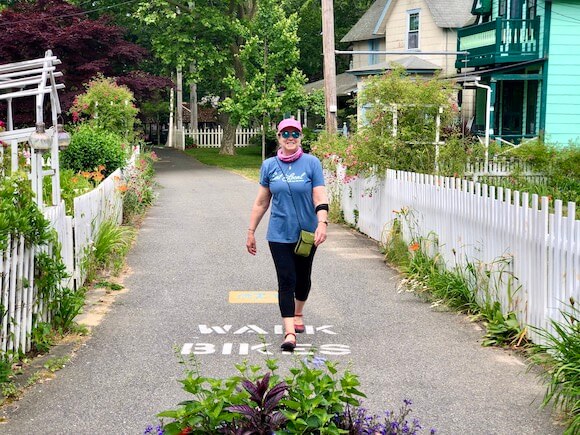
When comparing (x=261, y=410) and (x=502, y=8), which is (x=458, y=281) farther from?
(x=502, y=8)

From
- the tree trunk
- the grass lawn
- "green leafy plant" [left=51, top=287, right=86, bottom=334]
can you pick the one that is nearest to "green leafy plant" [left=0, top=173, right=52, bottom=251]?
"green leafy plant" [left=51, top=287, right=86, bottom=334]

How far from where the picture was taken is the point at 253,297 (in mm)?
9914

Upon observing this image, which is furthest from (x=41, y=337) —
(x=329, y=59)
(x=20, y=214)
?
(x=329, y=59)

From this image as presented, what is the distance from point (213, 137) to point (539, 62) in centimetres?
3514

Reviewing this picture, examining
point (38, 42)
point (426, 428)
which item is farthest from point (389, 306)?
point (38, 42)

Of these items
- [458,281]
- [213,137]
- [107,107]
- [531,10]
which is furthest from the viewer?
[213,137]

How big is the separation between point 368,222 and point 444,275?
544 centimetres

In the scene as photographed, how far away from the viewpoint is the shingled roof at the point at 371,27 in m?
40.6

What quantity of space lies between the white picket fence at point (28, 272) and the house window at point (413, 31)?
27.5 metres

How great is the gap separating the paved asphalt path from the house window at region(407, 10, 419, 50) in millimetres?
24395

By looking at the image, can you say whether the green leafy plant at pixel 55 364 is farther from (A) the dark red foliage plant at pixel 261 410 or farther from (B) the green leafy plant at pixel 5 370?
(A) the dark red foliage plant at pixel 261 410

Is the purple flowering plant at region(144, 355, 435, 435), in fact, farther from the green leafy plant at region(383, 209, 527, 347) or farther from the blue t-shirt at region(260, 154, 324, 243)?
the green leafy plant at region(383, 209, 527, 347)

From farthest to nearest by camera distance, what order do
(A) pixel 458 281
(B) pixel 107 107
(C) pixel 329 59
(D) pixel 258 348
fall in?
1. (B) pixel 107 107
2. (C) pixel 329 59
3. (A) pixel 458 281
4. (D) pixel 258 348

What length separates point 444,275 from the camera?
976 cm
